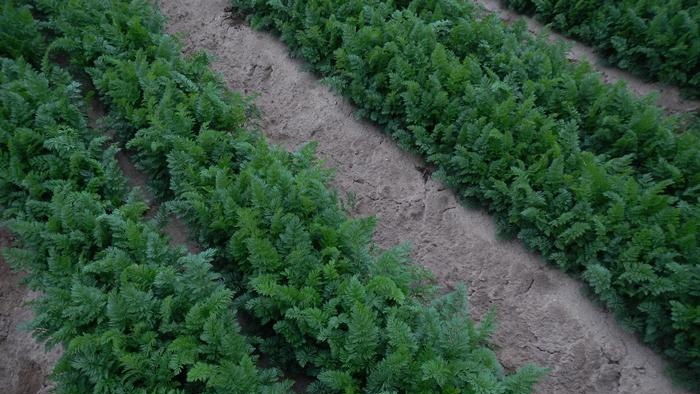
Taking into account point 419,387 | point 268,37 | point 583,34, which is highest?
point 583,34

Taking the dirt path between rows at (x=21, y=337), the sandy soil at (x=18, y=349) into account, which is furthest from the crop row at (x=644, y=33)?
the sandy soil at (x=18, y=349)

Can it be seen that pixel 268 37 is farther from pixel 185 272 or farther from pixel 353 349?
pixel 353 349

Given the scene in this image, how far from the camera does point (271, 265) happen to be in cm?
560

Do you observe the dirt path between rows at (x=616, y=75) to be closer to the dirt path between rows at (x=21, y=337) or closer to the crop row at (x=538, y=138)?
the crop row at (x=538, y=138)

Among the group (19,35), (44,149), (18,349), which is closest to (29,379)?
(18,349)

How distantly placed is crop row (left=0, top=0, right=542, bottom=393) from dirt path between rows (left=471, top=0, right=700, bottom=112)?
16.9 feet

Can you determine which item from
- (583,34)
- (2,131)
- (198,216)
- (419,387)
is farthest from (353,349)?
(583,34)

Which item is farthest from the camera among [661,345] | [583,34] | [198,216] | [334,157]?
[583,34]

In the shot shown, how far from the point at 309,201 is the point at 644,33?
653 centimetres

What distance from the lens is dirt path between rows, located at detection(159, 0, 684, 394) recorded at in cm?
596

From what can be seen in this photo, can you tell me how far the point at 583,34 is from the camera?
9531mm

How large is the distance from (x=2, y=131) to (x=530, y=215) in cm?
682

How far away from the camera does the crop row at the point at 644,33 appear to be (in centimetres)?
840

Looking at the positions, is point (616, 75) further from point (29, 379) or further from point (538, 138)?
point (29, 379)
